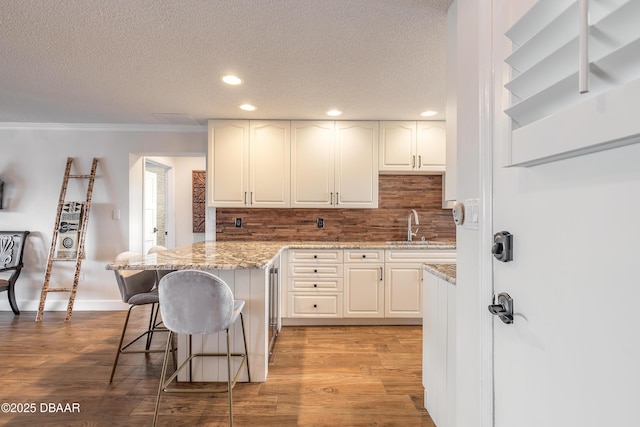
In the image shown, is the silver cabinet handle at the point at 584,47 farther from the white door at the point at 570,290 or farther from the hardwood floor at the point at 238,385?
the hardwood floor at the point at 238,385

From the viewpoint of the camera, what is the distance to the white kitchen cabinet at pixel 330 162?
3555 millimetres

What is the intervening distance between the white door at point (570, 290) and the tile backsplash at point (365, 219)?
9.50ft

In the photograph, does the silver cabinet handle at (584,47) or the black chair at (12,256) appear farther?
the black chair at (12,256)

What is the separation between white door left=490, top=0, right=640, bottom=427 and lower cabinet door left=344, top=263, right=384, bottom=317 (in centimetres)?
230

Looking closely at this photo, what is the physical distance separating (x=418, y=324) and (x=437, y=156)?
188cm

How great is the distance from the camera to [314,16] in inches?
66.3

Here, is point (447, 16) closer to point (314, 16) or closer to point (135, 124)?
point (314, 16)

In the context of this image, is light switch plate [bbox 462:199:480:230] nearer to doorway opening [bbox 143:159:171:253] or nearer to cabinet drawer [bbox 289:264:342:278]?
cabinet drawer [bbox 289:264:342:278]

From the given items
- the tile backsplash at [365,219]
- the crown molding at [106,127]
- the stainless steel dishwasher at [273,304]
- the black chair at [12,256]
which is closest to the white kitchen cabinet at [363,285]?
the tile backsplash at [365,219]

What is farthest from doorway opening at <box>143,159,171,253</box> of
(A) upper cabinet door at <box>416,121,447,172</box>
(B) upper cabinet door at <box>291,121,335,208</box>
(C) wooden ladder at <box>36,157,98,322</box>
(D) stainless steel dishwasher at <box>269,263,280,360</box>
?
(A) upper cabinet door at <box>416,121,447,172</box>

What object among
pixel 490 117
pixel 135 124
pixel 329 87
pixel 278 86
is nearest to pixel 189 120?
pixel 135 124

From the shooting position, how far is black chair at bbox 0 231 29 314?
3520 mm

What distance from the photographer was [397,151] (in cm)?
358

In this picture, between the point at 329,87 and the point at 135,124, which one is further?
the point at 135,124
